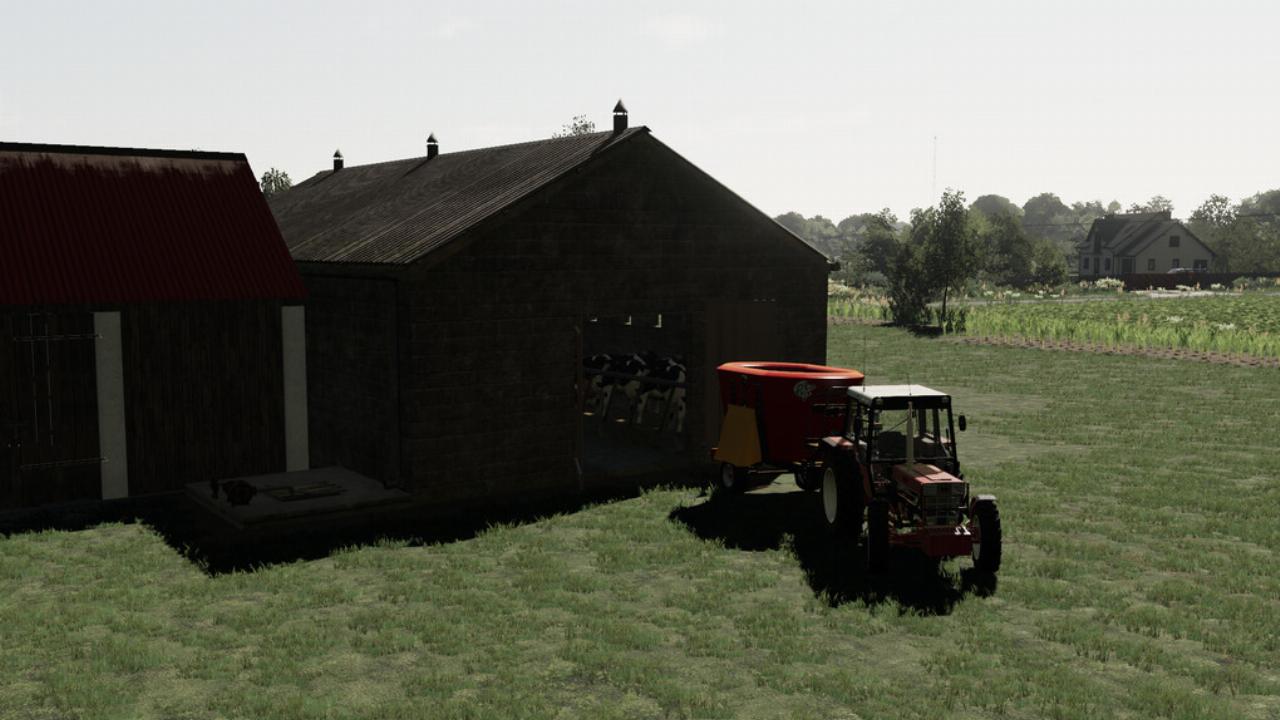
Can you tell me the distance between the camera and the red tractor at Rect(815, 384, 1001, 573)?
35.2 feet

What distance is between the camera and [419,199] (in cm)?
1809

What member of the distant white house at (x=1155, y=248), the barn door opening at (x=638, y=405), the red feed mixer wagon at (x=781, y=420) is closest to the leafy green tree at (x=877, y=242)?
the distant white house at (x=1155, y=248)

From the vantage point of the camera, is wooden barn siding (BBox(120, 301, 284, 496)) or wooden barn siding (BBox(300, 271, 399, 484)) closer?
wooden barn siding (BBox(300, 271, 399, 484))

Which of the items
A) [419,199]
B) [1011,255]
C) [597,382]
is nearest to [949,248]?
[597,382]

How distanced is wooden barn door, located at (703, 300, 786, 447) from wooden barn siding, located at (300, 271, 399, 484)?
17.6 feet

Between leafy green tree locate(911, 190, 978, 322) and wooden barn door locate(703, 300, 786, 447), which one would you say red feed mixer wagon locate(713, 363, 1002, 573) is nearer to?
wooden barn door locate(703, 300, 786, 447)

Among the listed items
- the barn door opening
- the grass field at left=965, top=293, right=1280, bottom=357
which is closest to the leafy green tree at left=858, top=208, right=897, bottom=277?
the grass field at left=965, top=293, right=1280, bottom=357

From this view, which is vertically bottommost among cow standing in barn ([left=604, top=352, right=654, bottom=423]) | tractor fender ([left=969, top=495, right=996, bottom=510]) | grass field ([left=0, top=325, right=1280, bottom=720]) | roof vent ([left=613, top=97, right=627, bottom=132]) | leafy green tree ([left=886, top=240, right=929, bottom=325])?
grass field ([left=0, top=325, right=1280, bottom=720])

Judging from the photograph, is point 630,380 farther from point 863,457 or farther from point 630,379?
point 863,457

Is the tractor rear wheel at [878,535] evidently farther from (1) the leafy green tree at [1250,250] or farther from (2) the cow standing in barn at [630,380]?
(1) the leafy green tree at [1250,250]

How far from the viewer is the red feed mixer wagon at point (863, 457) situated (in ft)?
35.5

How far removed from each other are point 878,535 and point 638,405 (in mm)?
9028

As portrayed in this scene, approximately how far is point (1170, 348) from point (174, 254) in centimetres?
3430

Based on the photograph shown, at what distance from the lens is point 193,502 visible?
14.6 meters
